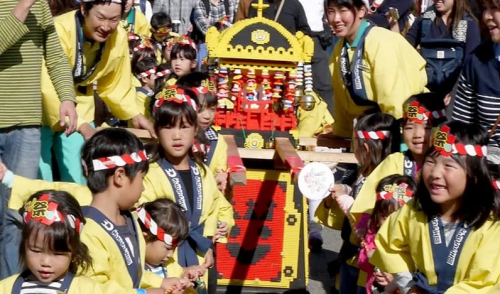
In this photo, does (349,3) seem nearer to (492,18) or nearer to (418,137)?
(418,137)

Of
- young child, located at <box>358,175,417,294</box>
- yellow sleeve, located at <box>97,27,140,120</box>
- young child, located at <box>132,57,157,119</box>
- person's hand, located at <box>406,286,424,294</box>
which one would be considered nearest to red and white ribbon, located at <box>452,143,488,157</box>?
person's hand, located at <box>406,286,424,294</box>

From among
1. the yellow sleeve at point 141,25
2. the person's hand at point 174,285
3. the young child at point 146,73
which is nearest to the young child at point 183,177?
the person's hand at point 174,285

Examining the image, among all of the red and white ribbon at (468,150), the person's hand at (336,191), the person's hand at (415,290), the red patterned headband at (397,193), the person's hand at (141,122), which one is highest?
the red and white ribbon at (468,150)

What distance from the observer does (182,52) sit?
806cm

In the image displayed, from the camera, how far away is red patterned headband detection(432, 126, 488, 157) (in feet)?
13.4

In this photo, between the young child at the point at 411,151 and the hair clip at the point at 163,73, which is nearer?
the young child at the point at 411,151

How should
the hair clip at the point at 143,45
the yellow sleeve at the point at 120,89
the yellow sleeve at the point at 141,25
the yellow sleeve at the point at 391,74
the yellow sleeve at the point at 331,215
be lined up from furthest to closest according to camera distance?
the yellow sleeve at the point at 141,25
the hair clip at the point at 143,45
the yellow sleeve at the point at 120,89
the yellow sleeve at the point at 391,74
the yellow sleeve at the point at 331,215

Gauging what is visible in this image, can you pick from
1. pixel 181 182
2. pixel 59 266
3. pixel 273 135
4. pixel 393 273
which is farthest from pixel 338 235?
pixel 59 266

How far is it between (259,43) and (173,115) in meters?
1.64

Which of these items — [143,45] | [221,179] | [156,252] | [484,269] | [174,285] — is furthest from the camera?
[143,45]

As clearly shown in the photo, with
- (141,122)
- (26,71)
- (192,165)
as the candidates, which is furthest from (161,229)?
(141,122)

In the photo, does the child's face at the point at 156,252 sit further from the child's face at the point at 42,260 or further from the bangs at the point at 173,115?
the child's face at the point at 42,260

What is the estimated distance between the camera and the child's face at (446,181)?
159 inches

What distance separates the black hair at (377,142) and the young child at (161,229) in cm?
121
